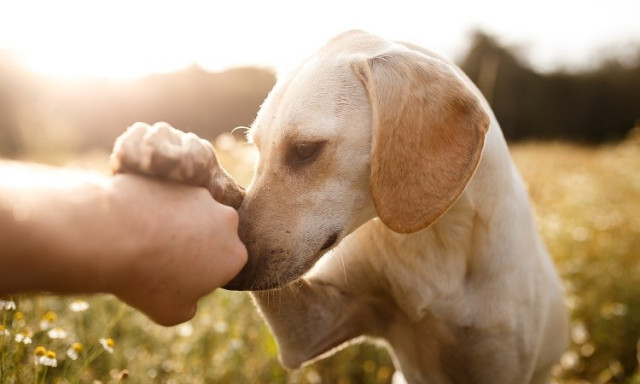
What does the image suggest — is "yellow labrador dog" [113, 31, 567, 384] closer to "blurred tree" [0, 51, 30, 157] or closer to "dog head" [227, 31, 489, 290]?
"dog head" [227, 31, 489, 290]

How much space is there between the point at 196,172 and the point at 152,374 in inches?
54.7

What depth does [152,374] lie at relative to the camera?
104 inches

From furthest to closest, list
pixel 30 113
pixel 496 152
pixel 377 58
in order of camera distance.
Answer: pixel 30 113
pixel 496 152
pixel 377 58

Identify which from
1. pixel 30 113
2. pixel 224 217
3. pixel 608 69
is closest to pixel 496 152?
pixel 224 217

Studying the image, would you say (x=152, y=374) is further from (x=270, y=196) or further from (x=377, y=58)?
(x=377, y=58)

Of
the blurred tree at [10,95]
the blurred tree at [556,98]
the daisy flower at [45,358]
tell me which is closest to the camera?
the daisy flower at [45,358]

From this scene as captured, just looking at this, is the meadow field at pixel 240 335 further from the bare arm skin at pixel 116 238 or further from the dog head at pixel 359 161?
the dog head at pixel 359 161

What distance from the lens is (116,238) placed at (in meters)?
1.28

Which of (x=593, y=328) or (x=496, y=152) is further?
(x=593, y=328)

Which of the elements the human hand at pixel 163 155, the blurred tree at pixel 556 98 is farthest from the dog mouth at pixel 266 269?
the blurred tree at pixel 556 98

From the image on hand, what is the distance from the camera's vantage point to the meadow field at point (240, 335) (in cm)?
222

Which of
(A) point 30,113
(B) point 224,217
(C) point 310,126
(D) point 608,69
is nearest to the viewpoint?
(B) point 224,217

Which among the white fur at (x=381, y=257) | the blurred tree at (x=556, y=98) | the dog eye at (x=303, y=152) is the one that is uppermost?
the dog eye at (x=303, y=152)

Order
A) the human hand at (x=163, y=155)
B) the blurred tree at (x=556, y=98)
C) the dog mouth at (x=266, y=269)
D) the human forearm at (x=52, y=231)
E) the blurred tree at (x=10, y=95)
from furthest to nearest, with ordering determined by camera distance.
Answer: the blurred tree at (x=556, y=98) < the blurred tree at (x=10, y=95) < the dog mouth at (x=266, y=269) < the human hand at (x=163, y=155) < the human forearm at (x=52, y=231)
